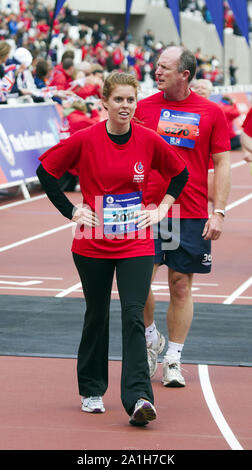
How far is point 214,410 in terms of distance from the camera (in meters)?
6.43

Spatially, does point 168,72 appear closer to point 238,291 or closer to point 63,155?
point 63,155

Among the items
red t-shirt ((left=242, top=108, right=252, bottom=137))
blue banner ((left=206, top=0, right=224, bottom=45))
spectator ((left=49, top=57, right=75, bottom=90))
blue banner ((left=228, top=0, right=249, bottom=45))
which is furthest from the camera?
blue banner ((left=206, top=0, right=224, bottom=45))

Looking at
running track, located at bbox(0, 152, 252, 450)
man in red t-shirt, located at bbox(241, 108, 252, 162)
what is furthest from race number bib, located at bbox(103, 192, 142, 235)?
man in red t-shirt, located at bbox(241, 108, 252, 162)

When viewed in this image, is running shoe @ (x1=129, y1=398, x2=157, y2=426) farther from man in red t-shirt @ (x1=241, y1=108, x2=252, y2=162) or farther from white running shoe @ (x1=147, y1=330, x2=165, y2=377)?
man in red t-shirt @ (x1=241, y1=108, x2=252, y2=162)

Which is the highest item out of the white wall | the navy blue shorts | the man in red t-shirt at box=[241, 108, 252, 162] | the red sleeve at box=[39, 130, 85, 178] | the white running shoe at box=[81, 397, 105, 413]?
the red sleeve at box=[39, 130, 85, 178]

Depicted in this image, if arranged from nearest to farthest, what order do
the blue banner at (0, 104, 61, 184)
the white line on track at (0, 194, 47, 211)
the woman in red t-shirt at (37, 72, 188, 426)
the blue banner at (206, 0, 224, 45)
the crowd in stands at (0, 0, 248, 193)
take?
1. the woman in red t-shirt at (37, 72, 188, 426)
2. the white line on track at (0, 194, 47, 211)
3. the blue banner at (0, 104, 61, 184)
4. the crowd in stands at (0, 0, 248, 193)
5. the blue banner at (206, 0, 224, 45)

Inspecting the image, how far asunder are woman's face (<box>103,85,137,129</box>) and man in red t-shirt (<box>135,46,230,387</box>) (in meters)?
1.08

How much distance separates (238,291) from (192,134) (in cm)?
383

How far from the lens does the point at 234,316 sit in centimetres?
937

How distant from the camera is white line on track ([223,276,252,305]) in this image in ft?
33.2

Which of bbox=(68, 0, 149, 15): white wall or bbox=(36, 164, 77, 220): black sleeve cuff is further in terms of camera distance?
bbox=(68, 0, 149, 15): white wall

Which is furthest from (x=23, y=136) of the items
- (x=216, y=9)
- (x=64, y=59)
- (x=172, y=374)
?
(x=172, y=374)

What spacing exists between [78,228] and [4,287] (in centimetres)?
468

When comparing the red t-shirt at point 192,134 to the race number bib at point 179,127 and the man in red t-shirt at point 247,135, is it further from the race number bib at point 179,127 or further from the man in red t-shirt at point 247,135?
the man in red t-shirt at point 247,135
